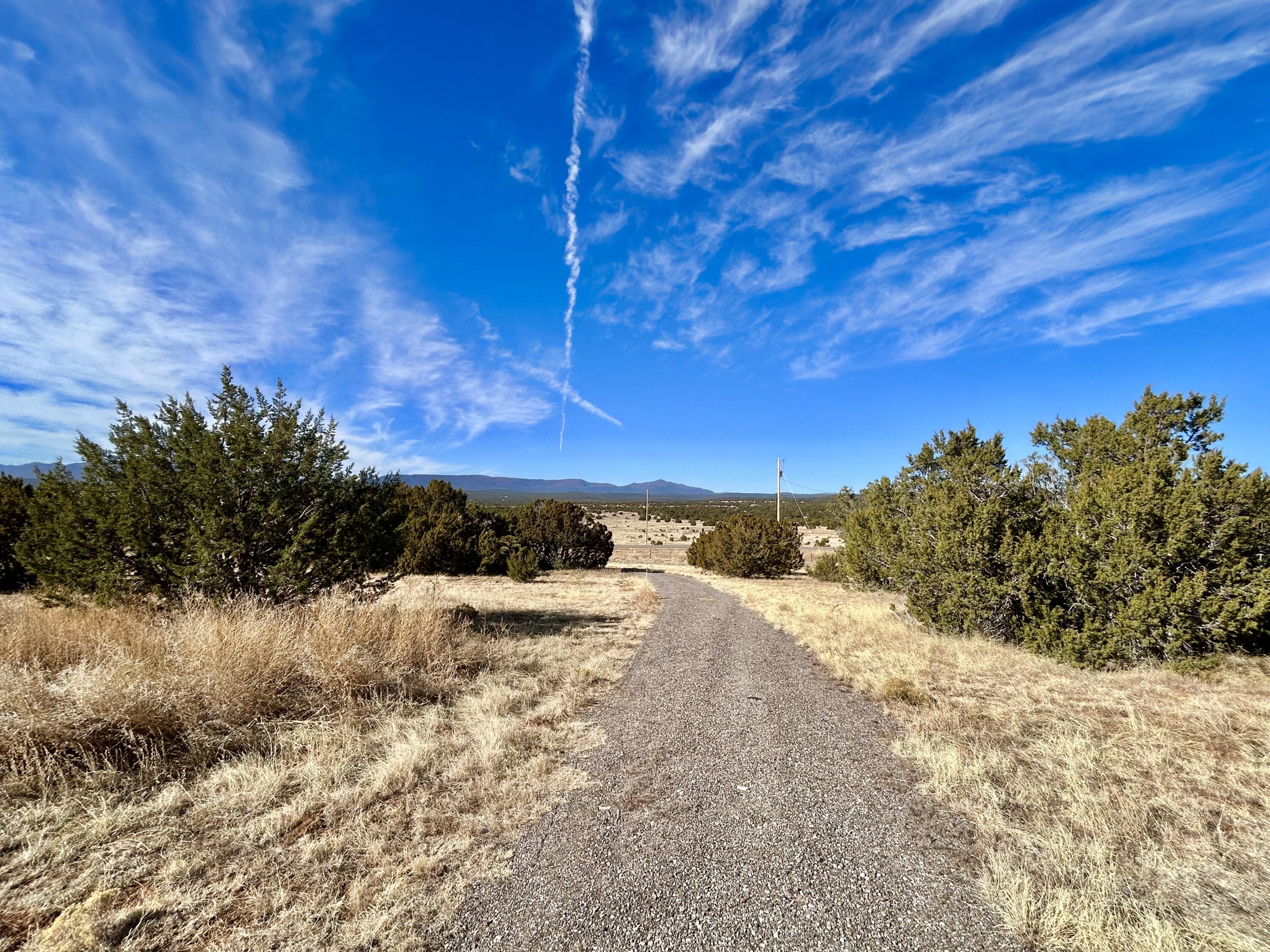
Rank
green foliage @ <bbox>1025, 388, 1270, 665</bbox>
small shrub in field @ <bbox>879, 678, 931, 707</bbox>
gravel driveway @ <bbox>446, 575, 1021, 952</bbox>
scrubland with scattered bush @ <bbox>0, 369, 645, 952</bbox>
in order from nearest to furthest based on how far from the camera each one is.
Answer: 1. gravel driveway @ <bbox>446, 575, 1021, 952</bbox>
2. scrubland with scattered bush @ <bbox>0, 369, 645, 952</bbox>
3. small shrub in field @ <bbox>879, 678, 931, 707</bbox>
4. green foliage @ <bbox>1025, 388, 1270, 665</bbox>

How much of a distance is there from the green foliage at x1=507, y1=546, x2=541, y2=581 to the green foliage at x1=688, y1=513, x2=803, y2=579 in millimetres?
9992

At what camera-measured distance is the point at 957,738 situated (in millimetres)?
5238

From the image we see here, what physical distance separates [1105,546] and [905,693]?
4424 millimetres

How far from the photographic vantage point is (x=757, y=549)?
2588 centimetres

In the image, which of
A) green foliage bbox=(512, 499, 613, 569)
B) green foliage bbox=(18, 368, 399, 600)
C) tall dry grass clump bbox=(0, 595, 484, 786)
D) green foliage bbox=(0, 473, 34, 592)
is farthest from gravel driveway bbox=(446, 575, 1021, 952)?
green foliage bbox=(512, 499, 613, 569)

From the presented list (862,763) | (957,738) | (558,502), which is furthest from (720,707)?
(558,502)

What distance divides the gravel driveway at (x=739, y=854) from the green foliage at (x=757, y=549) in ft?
66.8

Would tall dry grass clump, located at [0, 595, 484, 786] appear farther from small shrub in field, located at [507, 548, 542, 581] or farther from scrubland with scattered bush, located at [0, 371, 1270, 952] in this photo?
small shrub in field, located at [507, 548, 542, 581]

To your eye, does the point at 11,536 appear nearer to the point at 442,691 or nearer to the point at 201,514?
the point at 201,514

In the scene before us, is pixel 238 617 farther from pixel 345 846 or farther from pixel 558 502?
pixel 558 502

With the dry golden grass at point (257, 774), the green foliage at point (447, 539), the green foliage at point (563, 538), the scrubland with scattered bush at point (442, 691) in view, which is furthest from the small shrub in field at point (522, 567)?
the dry golden grass at point (257, 774)

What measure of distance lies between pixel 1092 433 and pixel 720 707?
9.47 metres

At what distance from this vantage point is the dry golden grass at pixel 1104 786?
2.69 metres

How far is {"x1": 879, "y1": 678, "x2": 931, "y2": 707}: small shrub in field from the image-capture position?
21.2ft
